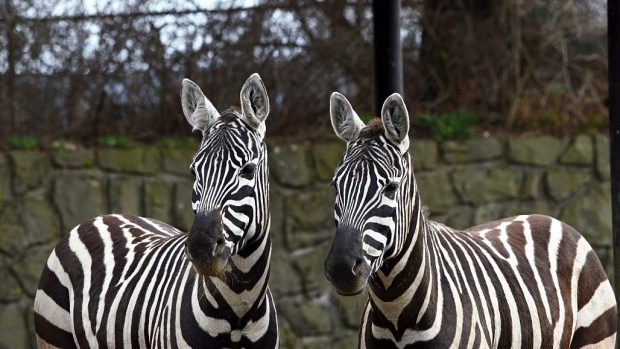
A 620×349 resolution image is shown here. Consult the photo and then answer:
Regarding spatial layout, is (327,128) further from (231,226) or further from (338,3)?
(231,226)

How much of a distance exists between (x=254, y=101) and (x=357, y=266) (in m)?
1.10

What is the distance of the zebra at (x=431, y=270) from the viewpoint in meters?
4.13

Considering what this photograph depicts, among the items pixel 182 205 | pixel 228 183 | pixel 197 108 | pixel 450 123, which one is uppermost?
pixel 197 108

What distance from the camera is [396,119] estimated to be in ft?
14.1

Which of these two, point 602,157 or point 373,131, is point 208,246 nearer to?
point 373,131

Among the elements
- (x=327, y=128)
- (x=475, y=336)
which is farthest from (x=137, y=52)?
(x=475, y=336)

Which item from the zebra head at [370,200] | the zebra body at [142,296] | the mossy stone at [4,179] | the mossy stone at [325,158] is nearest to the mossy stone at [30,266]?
the mossy stone at [4,179]

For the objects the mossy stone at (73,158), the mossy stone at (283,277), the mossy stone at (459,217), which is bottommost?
the mossy stone at (283,277)

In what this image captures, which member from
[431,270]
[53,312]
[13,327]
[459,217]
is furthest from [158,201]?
[431,270]

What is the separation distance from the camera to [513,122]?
8.83 meters

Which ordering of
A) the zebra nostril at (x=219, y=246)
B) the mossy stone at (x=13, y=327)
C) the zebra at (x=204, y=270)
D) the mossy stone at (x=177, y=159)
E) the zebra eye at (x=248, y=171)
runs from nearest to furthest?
1. the zebra nostril at (x=219, y=246)
2. the zebra at (x=204, y=270)
3. the zebra eye at (x=248, y=171)
4. the mossy stone at (x=13, y=327)
5. the mossy stone at (x=177, y=159)

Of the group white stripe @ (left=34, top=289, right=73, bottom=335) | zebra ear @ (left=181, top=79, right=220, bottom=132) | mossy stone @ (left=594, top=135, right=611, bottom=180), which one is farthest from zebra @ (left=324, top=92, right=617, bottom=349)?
mossy stone @ (left=594, top=135, right=611, bottom=180)

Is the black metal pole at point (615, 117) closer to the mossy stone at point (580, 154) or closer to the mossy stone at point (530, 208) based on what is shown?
the mossy stone at point (530, 208)

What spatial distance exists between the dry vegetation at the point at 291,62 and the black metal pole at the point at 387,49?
3115mm
